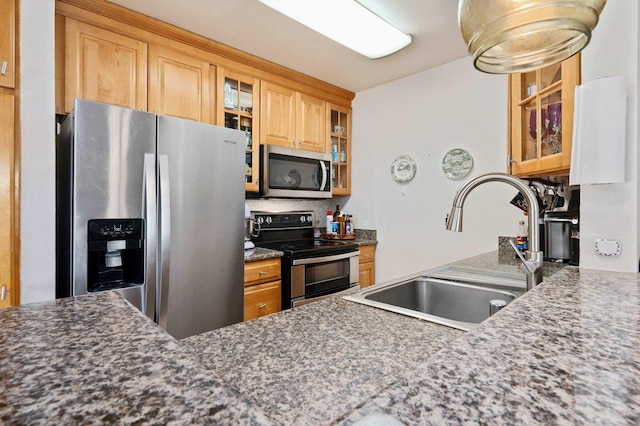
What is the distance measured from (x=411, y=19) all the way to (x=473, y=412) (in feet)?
7.71

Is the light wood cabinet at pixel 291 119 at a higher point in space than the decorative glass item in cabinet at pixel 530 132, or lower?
higher

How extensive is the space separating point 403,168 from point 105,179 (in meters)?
2.41

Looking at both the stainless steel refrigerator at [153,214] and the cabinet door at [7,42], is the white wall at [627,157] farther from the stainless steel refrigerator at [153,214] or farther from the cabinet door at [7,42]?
the cabinet door at [7,42]

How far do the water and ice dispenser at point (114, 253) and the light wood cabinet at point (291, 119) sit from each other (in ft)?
4.61

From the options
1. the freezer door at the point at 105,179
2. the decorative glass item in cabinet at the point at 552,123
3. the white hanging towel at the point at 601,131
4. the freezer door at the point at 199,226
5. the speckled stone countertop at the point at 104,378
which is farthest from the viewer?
the freezer door at the point at 199,226

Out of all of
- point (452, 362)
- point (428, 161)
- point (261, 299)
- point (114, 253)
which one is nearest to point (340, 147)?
point (428, 161)

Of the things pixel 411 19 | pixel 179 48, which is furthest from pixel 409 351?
pixel 179 48

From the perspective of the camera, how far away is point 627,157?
1.04 metres

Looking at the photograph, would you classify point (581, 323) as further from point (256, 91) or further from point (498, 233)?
point (256, 91)

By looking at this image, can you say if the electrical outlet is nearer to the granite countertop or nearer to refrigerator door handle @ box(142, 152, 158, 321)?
the granite countertop

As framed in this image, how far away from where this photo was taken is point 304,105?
311 cm

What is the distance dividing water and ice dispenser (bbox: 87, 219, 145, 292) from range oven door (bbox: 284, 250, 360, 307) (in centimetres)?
110

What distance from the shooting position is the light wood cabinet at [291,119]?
282 centimetres

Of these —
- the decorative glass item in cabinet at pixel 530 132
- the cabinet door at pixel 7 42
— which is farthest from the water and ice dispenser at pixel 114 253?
the decorative glass item in cabinet at pixel 530 132
